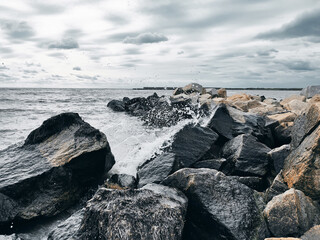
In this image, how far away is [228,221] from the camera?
153 inches

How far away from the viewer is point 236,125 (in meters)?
8.73

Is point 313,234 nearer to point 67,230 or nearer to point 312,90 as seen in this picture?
point 67,230

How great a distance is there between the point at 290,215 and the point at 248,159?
7.96ft

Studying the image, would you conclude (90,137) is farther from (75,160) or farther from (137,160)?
(137,160)

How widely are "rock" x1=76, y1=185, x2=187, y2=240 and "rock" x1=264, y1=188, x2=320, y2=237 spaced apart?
131cm

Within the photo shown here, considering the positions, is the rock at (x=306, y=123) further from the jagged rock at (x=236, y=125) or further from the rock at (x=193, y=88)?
the rock at (x=193, y=88)

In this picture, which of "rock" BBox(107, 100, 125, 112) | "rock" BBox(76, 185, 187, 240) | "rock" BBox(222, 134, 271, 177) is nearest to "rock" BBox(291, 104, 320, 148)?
"rock" BBox(222, 134, 271, 177)

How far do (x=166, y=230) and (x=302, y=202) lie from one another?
6.98ft

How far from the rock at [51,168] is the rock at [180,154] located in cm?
123

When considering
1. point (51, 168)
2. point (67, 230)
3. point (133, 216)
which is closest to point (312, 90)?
point (51, 168)

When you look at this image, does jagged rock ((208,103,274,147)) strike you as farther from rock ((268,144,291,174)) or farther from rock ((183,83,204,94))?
rock ((183,83,204,94))

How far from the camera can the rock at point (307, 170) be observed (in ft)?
14.4

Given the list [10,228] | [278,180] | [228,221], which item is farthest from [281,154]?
[10,228]

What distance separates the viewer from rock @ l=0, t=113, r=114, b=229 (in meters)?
5.17
